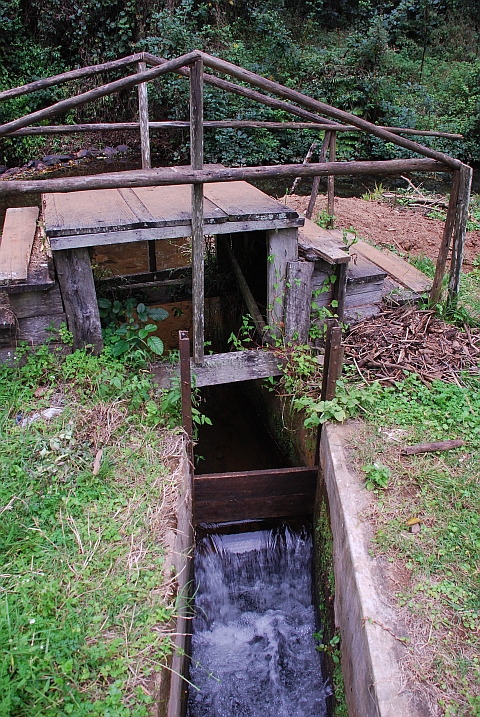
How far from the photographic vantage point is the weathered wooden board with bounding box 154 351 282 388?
424 cm

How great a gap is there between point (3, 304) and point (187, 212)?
1.47 meters

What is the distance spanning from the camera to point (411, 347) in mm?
4508

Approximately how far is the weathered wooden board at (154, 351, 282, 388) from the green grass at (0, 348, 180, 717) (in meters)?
0.25

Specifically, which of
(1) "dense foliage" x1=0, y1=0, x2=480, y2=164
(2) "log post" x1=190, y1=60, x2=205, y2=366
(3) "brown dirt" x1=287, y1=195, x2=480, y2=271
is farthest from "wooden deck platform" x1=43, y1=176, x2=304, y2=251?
(1) "dense foliage" x1=0, y1=0, x2=480, y2=164

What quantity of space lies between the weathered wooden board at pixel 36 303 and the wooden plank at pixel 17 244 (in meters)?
0.15

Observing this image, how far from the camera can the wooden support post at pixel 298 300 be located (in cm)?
425

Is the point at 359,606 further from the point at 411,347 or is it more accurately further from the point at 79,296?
the point at 79,296

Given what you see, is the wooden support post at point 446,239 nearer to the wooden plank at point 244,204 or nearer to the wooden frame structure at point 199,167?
the wooden frame structure at point 199,167

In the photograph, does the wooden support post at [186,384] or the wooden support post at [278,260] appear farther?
the wooden support post at [278,260]

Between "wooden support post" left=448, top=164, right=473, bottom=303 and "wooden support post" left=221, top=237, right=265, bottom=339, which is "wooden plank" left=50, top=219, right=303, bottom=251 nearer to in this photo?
"wooden support post" left=221, top=237, right=265, bottom=339

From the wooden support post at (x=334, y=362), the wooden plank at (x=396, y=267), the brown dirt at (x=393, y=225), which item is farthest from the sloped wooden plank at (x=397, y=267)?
the wooden support post at (x=334, y=362)

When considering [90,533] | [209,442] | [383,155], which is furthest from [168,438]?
[383,155]

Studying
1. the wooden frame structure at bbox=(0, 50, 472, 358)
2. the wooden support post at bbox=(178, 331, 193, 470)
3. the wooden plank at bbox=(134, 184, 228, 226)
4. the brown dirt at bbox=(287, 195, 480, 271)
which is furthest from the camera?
the brown dirt at bbox=(287, 195, 480, 271)

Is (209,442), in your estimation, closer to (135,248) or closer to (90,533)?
(90,533)
